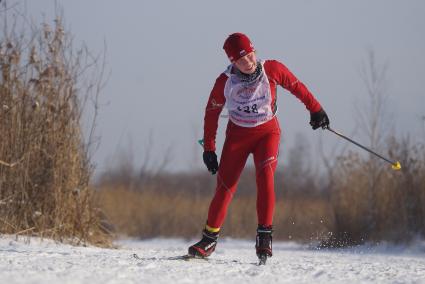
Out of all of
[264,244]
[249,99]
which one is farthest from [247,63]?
[264,244]

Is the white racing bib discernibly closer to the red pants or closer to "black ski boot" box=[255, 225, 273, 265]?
→ the red pants

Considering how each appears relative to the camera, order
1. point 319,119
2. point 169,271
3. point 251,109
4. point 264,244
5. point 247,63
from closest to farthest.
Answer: point 169,271, point 264,244, point 247,63, point 251,109, point 319,119

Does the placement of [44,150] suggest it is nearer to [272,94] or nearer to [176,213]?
[272,94]

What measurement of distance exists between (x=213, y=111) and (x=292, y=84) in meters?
0.58

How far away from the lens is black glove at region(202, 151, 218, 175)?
17.0ft

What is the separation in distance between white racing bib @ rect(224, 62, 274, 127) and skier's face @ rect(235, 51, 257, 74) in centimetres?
7

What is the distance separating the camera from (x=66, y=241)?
6938mm

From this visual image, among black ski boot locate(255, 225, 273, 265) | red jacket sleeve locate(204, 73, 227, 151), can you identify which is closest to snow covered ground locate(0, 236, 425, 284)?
black ski boot locate(255, 225, 273, 265)

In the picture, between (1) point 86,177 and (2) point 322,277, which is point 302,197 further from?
(2) point 322,277

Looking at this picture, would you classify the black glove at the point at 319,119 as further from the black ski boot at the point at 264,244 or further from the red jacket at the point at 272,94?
the black ski boot at the point at 264,244

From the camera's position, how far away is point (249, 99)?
5031 mm

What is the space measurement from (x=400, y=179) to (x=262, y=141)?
24.3 feet

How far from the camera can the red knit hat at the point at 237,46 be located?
16.2 ft

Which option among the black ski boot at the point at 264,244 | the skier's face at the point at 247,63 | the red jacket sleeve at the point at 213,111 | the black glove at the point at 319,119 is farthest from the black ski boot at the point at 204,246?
the skier's face at the point at 247,63
